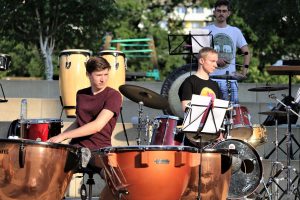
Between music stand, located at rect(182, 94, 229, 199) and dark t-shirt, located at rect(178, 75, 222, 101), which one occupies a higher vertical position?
dark t-shirt, located at rect(178, 75, 222, 101)

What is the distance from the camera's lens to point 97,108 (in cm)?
739

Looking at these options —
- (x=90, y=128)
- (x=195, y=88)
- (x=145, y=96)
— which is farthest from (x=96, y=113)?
(x=195, y=88)

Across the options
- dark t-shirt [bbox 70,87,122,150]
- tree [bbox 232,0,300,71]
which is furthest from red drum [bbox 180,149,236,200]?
tree [bbox 232,0,300,71]

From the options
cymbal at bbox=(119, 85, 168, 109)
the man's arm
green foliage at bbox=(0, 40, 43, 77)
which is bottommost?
the man's arm

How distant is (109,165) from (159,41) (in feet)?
89.3

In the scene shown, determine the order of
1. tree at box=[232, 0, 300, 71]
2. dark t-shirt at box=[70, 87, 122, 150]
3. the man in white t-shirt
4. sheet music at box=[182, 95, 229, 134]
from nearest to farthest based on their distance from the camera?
dark t-shirt at box=[70, 87, 122, 150] < sheet music at box=[182, 95, 229, 134] < the man in white t-shirt < tree at box=[232, 0, 300, 71]

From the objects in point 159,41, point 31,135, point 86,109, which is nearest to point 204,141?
point 86,109

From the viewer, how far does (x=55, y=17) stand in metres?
19.2

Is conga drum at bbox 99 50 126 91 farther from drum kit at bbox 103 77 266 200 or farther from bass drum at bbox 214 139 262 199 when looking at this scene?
bass drum at bbox 214 139 262 199

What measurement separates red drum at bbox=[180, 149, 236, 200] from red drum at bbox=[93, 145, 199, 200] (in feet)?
1.22

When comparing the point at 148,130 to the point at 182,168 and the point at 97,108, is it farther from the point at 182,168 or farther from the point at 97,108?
the point at 182,168

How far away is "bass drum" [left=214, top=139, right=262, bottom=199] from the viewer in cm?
898

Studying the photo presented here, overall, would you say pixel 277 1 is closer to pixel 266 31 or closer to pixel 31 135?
pixel 266 31

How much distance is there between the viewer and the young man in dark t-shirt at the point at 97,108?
7.23m
